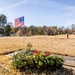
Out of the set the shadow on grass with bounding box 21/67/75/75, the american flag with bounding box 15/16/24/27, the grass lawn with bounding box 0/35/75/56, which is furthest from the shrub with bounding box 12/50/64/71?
the american flag with bounding box 15/16/24/27

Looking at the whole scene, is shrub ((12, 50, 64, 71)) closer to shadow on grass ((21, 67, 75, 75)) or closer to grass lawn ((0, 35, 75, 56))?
shadow on grass ((21, 67, 75, 75))

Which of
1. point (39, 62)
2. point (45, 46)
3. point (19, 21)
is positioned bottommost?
point (45, 46)

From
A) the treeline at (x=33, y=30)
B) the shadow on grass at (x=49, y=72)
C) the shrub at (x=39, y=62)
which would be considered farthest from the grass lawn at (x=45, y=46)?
Result: the treeline at (x=33, y=30)

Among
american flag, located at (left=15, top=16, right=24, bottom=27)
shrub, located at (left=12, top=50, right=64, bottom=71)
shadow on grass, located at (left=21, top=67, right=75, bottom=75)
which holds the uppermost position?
american flag, located at (left=15, top=16, right=24, bottom=27)

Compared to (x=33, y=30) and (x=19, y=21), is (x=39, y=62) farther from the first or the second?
(x=33, y=30)

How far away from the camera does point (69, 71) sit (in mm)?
5652

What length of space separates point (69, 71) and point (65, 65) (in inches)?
23.5

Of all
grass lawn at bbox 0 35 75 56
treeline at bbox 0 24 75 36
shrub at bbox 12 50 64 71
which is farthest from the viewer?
treeline at bbox 0 24 75 36

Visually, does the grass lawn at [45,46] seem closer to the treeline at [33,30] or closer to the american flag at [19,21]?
the american flag at [19,21]

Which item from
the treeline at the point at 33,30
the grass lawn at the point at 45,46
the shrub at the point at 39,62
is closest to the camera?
the shrub at the point at 39,62

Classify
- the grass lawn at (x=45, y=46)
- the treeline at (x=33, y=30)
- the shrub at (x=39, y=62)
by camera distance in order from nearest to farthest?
the shrub at (x=39, y=62), the grass lawn at (x=45, y=46), the treeline at (x=33, y=30)

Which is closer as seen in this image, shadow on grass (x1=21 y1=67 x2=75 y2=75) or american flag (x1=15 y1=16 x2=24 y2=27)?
shadow on grass (x1=21 y1=67 x2=75 y2=75)

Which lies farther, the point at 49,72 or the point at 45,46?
the point at 45,46

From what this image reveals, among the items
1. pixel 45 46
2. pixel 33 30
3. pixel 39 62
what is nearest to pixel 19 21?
pixel 45 46
